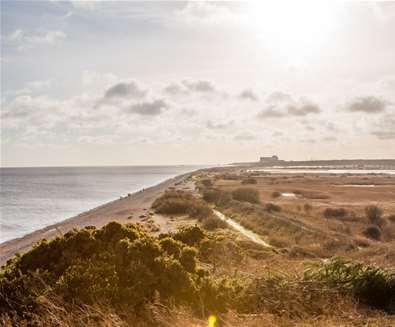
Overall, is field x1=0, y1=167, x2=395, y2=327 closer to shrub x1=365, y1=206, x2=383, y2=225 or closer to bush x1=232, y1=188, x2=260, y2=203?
shrub x1=365, y1=206, x2=383, y2=225

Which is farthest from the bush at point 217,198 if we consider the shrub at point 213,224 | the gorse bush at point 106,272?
the gorse bush at point 106,272

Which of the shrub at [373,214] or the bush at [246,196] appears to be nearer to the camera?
the shrub at [373,214]

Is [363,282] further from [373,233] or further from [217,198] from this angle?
[217,198]

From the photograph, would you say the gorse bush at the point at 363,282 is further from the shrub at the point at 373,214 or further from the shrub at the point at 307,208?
the shrub at the point at 307,208

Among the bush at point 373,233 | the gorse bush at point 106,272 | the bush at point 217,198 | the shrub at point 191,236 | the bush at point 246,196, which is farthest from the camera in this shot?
the bush at point 246,196

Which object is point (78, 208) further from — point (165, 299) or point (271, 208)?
point (165, 299)

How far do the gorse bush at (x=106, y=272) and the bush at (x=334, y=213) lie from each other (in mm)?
41283

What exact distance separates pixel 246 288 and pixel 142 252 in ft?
8.80

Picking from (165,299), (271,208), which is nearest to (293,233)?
(271,208)

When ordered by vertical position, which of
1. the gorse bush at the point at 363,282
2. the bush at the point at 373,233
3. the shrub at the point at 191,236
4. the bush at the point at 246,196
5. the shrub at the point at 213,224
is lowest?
the bush at the point at 373,233

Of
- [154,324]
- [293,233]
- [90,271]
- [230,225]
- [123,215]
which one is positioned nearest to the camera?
[154,324]

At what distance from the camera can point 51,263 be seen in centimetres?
1092

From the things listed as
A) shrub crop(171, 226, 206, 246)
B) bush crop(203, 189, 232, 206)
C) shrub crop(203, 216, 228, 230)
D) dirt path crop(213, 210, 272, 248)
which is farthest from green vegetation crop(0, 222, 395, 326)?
bush crop(203, 189, 232, 206)

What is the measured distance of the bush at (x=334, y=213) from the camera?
165 ft
